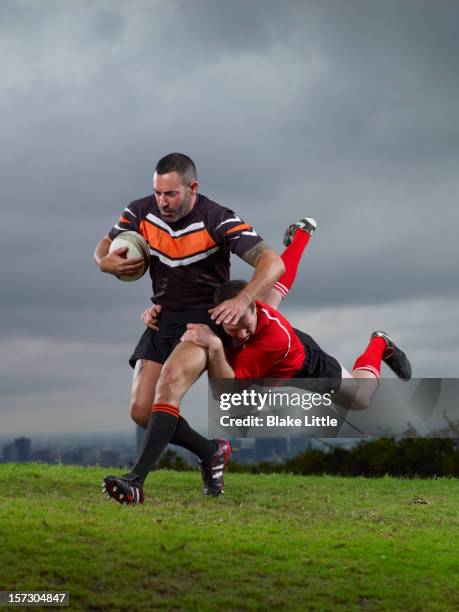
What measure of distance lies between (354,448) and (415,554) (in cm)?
1105

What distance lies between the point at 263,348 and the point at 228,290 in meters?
0.82

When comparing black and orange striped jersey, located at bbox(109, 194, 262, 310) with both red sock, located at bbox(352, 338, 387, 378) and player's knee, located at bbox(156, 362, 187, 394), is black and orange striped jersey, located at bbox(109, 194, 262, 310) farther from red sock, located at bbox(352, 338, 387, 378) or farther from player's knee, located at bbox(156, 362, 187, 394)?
red sock, located at bbox(352, 338, 387, 378)

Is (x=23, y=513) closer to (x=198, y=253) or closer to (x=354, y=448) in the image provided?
(x=198, y=253)

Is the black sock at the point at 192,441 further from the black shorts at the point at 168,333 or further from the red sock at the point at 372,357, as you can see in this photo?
the red sock at the point at 372,357

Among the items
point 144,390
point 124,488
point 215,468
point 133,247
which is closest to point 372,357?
point 215,468

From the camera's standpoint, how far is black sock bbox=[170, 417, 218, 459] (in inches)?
368

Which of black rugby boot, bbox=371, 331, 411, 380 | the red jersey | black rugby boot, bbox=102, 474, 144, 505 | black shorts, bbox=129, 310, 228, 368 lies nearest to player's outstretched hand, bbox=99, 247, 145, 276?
black shorts, bbox=129, 310, 228, 368

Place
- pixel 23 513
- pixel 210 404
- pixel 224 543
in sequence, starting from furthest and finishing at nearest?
pixel 210 404 → pixel 23 513 → pixel 224 543

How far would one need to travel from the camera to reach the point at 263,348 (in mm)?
9273

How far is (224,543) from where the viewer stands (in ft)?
22.7

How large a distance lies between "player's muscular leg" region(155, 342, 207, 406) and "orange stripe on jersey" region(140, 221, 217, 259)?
1051 millimetres

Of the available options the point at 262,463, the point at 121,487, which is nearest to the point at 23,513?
the point at 121,487

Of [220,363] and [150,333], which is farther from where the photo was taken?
[150,333]

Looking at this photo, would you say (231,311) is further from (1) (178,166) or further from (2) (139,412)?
(2) (139,412)
